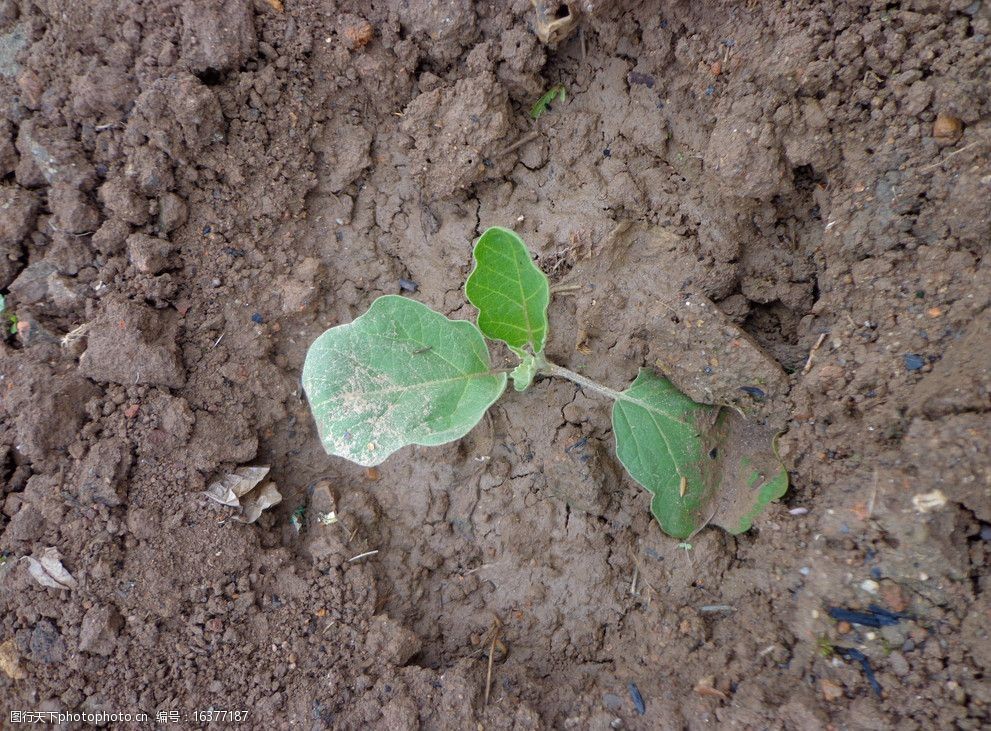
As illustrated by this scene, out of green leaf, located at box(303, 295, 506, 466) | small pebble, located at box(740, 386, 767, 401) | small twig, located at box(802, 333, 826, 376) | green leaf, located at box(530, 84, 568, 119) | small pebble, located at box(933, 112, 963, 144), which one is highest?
green leaf, located at box(530, 84, 568, 119)

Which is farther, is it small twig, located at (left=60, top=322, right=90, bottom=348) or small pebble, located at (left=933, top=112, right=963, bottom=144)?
small twig, located at (left=60, top=322, right=90, bottom=348)

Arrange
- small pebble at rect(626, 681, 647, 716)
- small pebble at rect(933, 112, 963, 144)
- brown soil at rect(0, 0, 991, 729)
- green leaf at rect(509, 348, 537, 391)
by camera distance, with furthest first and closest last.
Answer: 1. green leaf at rect(509, 348, 537, 391)
2. small pebble at rect(626, 681, 647, 716)
3. brown soil at rect(0, 0, 991, 729)
4. small pebble at rect(933, 112, 963, 144)

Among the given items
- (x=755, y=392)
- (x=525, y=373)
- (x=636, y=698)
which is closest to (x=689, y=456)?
(x=755, y=392)

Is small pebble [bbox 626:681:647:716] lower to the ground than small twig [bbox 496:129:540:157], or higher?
lower

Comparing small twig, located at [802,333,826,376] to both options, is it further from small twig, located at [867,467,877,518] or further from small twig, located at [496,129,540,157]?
small twig, located at [496,129,540,157]

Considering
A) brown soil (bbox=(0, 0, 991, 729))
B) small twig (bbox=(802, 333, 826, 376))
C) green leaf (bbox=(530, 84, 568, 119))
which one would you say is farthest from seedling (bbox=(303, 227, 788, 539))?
green leaf (bbox=(530, 84, 568, 119))

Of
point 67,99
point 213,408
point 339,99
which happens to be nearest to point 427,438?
point 213,408

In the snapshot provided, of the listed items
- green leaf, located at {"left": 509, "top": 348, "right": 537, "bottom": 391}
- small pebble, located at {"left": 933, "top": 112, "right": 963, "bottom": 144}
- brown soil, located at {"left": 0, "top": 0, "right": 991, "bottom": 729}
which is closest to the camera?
small pebble, located at {"left": 933, "top": 112, "right": 963, "bottom": 144}

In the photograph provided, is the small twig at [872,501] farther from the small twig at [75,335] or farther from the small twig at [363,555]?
the small twig at [75,335]
